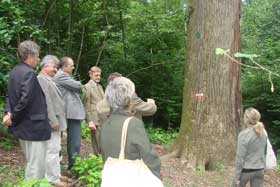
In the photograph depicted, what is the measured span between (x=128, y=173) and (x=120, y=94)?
0.64 metres

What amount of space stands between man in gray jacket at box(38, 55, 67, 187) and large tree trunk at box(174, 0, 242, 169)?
270cm

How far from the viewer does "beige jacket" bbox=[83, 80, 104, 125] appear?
22.1 feet

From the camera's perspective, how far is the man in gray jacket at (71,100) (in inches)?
232

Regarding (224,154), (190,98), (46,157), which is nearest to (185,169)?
(224,154)

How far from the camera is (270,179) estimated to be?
291 inches

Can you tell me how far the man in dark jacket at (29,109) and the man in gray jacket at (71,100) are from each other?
1080 mm

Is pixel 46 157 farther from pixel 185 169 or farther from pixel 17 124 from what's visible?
pixel 185 169

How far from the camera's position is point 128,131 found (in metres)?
3.24

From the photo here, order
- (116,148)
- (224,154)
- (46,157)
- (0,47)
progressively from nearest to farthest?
(116,148)
(46,157)
(0,47)
(224,154)

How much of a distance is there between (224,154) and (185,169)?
30.8 inches

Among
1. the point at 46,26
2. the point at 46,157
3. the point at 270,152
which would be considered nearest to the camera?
the point at 46,157

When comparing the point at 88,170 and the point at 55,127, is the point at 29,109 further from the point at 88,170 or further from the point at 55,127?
the point at 88,170

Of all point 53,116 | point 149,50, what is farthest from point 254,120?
point 149,50

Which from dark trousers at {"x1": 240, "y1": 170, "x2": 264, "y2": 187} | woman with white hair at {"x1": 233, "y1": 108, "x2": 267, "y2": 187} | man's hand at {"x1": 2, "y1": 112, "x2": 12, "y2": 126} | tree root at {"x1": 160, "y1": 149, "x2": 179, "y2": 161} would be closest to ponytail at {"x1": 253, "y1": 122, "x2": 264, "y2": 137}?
woman with white hair at {"x1": 233, "y1": 108, "x2": 267, "y2": 187}
